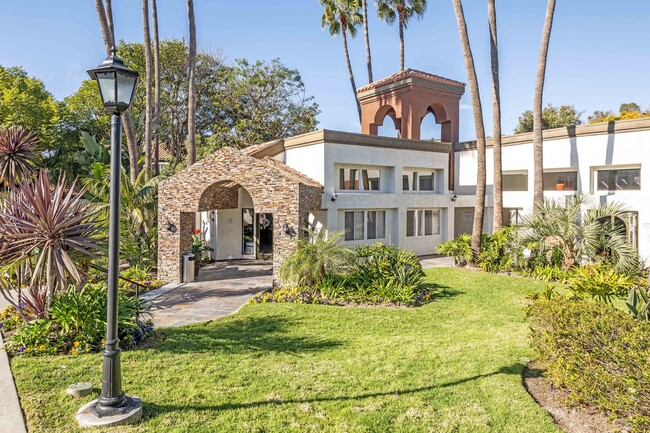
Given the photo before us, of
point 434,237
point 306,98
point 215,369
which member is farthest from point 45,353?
point 306,98

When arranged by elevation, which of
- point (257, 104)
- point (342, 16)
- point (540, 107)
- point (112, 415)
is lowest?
point (112, 415)

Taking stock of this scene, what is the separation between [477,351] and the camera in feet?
29.0

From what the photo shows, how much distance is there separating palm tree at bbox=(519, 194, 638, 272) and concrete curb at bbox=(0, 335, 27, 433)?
17151 mm

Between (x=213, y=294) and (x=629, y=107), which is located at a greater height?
(x=629, y=107)

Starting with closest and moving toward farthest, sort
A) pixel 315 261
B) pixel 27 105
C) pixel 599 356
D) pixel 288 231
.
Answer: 1. pixel 599 356
2. pixel 315 261
3. pixel 288 231
4. pixel 27 105

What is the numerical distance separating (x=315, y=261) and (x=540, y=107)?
12909mm

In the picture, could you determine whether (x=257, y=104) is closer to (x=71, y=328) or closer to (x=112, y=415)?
(x=71, y=328)

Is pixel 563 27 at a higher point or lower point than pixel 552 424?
higher

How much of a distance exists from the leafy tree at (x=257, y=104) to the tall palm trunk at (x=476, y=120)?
1973 centimetres

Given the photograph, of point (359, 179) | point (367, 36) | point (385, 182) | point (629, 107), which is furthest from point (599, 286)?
point (629, 107)

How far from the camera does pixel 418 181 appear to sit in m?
23.7

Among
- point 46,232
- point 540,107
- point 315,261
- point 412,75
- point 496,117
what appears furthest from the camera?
point 412,75

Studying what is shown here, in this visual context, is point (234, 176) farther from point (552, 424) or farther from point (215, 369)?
point (552, 424)

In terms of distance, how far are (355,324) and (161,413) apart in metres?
6.02
